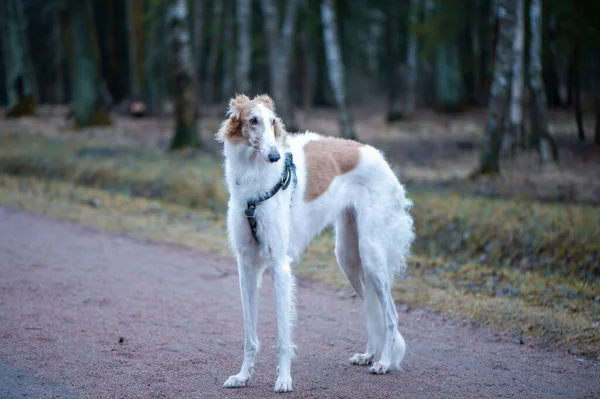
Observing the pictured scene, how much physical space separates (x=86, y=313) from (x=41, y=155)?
1183cm

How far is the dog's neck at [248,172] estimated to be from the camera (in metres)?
5.43

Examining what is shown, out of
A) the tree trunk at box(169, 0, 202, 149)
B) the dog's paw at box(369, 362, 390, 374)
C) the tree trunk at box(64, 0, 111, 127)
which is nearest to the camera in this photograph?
the dog's paw at box(369, 362, 390, 374)

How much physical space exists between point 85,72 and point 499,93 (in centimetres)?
1512

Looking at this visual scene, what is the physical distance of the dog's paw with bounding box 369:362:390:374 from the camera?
582cm

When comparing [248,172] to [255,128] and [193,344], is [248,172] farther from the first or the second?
[193,344]

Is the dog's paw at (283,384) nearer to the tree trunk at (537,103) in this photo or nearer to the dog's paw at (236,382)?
the dog's paw at (236,382)

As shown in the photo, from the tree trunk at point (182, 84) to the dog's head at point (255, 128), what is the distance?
44.3 ft

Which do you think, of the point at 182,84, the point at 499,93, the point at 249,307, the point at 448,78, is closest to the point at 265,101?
the point at 249,307

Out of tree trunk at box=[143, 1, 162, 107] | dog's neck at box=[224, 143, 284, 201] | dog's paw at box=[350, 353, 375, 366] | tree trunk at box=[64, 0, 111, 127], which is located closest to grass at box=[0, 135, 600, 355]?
dog's paw at box=[350, 353, 375, 366]

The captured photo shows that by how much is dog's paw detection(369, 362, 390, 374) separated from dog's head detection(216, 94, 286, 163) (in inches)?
78.5

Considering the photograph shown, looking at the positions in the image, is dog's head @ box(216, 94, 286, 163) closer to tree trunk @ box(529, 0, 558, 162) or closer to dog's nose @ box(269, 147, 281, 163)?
dog's nose @ box(269, 147, 281, 163)

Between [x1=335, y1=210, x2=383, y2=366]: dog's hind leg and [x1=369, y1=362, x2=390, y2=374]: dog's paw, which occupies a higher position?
[x1=335, y1=210, x2=383, y2=366]: dog's hind leg

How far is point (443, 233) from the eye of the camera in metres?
10.6

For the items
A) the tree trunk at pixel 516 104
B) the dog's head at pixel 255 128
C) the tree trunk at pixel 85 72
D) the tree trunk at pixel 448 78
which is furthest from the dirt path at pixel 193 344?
the tree trunk at pixel 448 78
